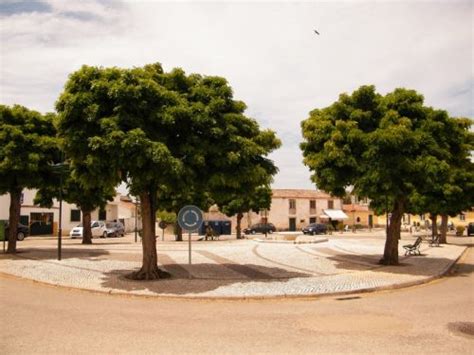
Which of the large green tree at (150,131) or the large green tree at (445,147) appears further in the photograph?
the large green tree at (445,147)

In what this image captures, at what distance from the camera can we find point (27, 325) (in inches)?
313

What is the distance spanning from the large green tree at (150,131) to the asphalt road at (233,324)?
3212mm

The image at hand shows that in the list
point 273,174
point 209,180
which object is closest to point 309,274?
point 273,174

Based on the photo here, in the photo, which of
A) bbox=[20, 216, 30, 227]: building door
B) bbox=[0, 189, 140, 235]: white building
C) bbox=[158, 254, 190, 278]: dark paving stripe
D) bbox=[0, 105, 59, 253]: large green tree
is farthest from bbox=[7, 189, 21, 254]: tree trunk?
bbox=[20, 216, 30, 227]: building door

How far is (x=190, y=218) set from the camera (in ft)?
44.7

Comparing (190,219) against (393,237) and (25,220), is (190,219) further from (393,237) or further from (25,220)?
(25,220)

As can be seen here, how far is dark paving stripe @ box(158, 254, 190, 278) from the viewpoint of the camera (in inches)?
572

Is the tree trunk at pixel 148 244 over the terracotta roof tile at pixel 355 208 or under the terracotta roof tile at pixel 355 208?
under

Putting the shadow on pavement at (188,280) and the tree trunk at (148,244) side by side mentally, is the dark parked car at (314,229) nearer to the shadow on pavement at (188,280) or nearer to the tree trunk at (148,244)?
the shadow on pavement at (188,280)

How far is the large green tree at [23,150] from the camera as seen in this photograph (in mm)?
18047

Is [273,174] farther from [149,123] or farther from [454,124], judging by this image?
[454,124]

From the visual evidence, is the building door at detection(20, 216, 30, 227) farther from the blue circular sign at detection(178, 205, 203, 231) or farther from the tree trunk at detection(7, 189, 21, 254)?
the blue circular sign at detection(178, 205, 203, 231)

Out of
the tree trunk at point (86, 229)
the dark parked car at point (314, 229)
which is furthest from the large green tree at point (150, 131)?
the dark parked car at point (314, 229)

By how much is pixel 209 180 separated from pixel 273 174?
2.25 meters
